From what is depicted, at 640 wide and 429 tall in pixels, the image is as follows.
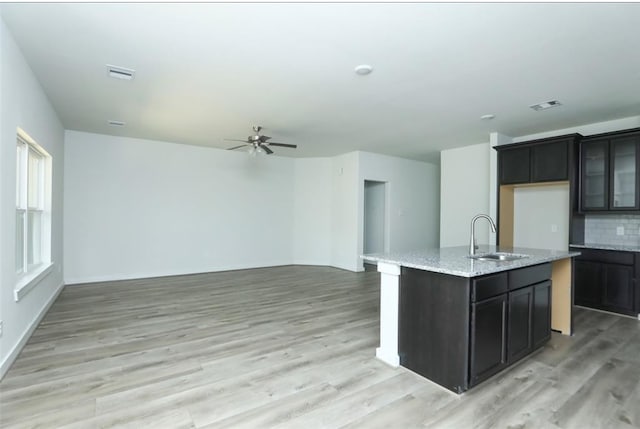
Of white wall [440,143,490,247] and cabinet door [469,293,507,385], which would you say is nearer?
cabinet door [469,293,507,385]

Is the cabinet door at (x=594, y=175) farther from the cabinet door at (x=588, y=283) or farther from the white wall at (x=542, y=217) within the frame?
the cabinet door at (x=588, y=283)

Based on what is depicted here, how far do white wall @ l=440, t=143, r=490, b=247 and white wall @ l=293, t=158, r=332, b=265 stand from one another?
253cm

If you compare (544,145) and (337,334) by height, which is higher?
(544,145)

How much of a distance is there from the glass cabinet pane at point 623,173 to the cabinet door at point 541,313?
2349mm

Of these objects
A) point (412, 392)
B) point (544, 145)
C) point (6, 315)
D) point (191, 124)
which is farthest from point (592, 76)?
point (6, 315)

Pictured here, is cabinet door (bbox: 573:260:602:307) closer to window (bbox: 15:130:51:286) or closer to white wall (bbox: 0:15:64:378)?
white wall (bbox: 0:15:64:378)

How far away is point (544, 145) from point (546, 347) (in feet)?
10.1

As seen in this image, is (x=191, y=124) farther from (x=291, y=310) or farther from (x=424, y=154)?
(x=424, y=154)

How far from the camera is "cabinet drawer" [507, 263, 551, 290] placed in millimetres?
2623

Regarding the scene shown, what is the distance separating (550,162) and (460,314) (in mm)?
3726

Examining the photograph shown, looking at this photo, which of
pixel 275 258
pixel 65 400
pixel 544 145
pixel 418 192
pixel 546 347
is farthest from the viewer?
pixel 418 192

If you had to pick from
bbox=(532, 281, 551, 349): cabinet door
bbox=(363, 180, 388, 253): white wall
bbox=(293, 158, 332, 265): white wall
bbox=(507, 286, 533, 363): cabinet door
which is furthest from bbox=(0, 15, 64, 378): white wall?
bbox=(363, 180, 388, 253): white wall

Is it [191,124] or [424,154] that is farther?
[424,154]

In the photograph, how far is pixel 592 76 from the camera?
126 inches
